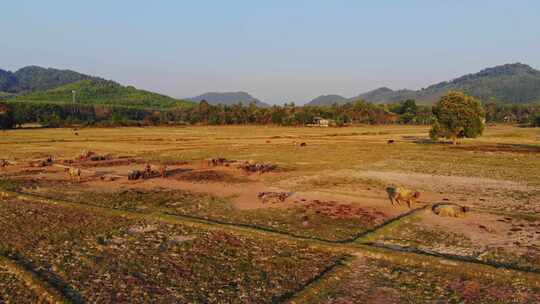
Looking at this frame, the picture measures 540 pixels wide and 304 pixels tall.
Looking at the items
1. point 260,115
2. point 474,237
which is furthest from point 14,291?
point 260,115

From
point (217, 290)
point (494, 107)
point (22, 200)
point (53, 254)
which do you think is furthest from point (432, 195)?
point (494, 107)

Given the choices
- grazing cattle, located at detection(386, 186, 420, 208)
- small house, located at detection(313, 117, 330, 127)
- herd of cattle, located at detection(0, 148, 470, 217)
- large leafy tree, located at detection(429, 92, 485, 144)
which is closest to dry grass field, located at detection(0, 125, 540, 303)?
herd of cattle, located at detection(0, 148, 470, 217)

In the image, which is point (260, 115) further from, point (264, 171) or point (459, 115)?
point (264, 171)

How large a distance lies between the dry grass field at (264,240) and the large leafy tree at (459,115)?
21.7 metres

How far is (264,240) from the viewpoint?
491 inches

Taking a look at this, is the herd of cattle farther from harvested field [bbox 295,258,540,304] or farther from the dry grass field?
harvested field [bbox 295,258,540,304]

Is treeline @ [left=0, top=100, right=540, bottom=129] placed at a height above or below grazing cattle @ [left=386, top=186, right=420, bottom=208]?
above

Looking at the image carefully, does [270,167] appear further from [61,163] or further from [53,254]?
[53,254]

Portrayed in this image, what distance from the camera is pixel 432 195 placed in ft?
64.2

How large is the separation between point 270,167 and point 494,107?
132241 millimetres

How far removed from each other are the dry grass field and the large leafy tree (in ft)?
71.3

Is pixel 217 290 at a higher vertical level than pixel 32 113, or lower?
lower

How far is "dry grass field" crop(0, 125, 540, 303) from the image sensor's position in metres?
8.98

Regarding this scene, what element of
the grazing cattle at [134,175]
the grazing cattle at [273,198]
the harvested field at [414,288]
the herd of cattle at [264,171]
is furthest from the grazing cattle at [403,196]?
the grazing cattle at [134,175]
